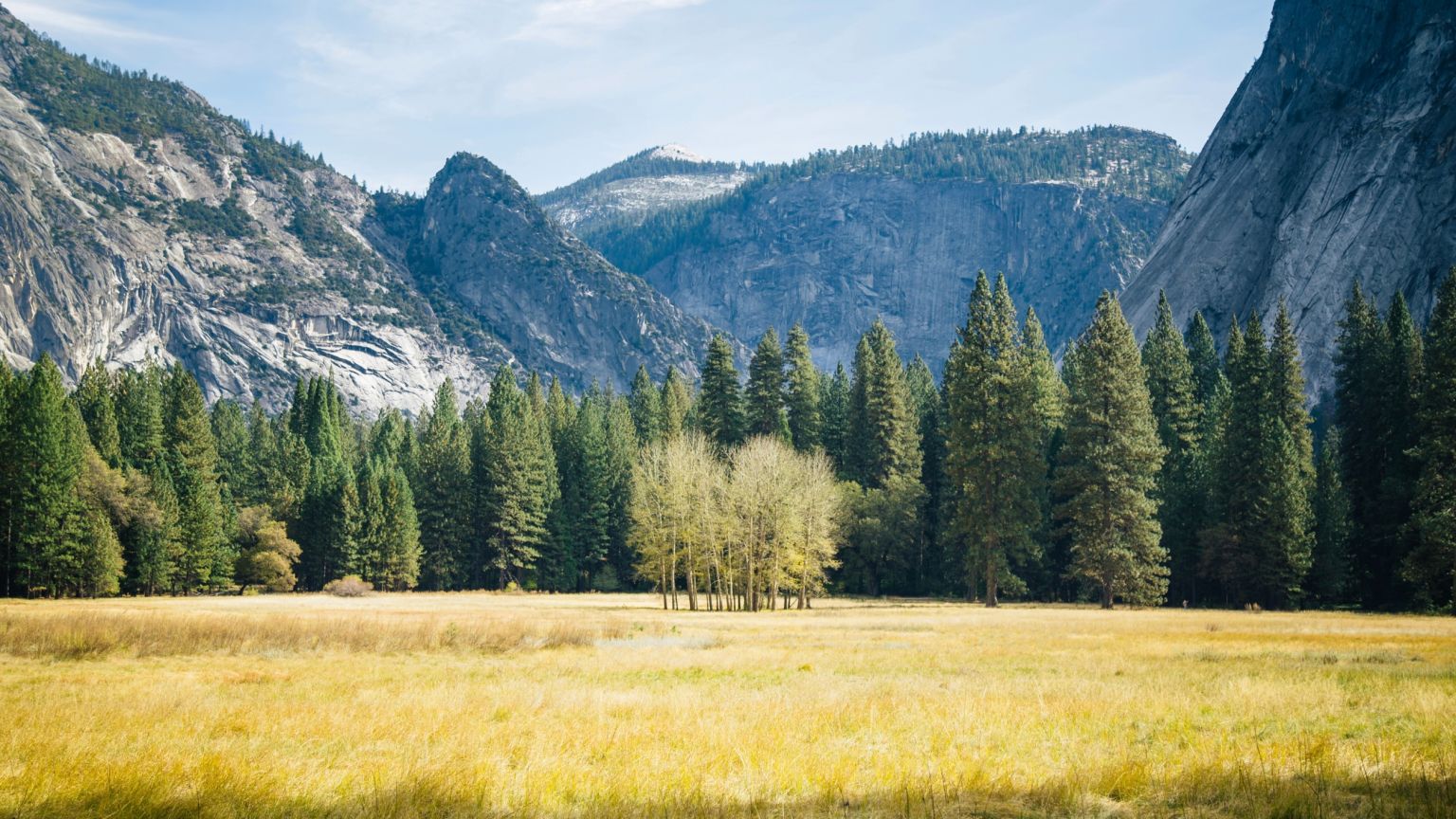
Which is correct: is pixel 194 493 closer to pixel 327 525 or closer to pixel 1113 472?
pixel 327 525

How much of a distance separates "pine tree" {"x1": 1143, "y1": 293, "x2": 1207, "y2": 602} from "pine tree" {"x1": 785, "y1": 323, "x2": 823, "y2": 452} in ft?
89.2

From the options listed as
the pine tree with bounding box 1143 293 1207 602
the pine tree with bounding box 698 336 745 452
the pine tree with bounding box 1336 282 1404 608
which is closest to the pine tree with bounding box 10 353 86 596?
the pine tree with bounding box 698 336 745 452

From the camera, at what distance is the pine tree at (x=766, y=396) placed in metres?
81.5

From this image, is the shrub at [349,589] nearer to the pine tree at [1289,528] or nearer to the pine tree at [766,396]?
the pine tree at [766,396]

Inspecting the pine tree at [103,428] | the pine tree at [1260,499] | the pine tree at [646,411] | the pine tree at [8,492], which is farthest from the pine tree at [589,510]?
the pine tree at [1260,499]

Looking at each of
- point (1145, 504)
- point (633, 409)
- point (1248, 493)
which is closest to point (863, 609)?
point (1145, 504)

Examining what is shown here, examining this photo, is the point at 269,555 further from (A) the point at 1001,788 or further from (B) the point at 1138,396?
(A) the point at 1001,788

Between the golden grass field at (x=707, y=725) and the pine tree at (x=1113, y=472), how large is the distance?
2181cm

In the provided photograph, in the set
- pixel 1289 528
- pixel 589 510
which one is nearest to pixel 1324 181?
pixel 1289 528

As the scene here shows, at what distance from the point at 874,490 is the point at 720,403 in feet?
51.2

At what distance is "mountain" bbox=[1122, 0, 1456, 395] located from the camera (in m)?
115

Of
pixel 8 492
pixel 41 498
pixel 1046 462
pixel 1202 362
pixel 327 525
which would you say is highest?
pixel 1202 362

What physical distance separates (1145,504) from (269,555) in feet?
199

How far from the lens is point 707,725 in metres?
13.8
